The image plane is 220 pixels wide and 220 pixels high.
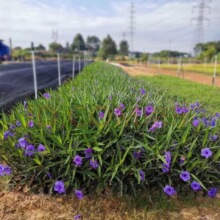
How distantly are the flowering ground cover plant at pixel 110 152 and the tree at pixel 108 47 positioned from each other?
74270mm

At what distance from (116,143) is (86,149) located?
0.24 meters

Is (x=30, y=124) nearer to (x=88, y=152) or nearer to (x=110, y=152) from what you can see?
(x=88, y=152)

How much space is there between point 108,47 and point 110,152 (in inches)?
3062

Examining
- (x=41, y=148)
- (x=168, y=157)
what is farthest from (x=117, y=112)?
(x=41, y=148)

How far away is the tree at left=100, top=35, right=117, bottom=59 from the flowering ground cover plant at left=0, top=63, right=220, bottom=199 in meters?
74.3

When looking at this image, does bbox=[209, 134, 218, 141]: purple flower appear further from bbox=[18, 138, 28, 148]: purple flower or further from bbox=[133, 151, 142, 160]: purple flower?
bbox=[18, 138, 28, 148]: purple flower

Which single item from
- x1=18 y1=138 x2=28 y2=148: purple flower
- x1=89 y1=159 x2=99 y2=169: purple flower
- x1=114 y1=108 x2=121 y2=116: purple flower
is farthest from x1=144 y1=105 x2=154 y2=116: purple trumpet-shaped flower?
x1=18 y1=138 x2=28 y2=148: purple flower

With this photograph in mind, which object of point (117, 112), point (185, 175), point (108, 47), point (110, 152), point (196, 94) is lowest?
point (108, 47)

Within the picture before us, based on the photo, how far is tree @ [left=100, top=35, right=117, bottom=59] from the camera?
7781 cm

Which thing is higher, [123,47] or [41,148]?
[41,148]

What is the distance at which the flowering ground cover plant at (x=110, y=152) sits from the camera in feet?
7.67

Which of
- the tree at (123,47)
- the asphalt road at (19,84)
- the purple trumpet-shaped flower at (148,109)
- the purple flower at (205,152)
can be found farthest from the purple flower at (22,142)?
the tree at (123,47)

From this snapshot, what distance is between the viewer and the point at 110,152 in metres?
2.41

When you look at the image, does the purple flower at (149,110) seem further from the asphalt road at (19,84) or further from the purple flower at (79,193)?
the asphalt road at (19,84)
